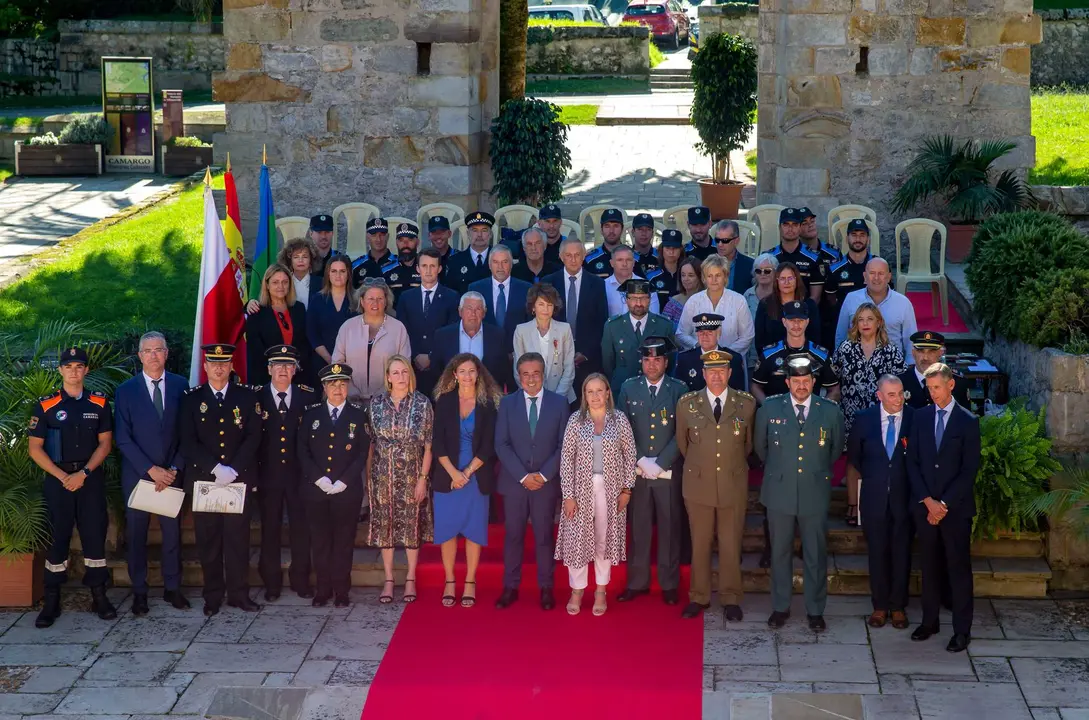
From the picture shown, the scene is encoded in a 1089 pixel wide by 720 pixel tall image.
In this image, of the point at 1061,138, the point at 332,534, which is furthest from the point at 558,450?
the point at 1061,138

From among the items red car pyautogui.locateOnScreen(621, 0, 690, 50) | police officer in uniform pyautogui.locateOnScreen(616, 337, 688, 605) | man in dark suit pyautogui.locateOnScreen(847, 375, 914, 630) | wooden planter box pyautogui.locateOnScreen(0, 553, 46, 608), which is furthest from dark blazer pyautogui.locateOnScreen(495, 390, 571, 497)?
red car pyautogui.locateOnScreen(621, 0, 690, 50)

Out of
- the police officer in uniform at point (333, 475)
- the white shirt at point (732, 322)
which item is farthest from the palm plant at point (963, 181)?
the police officer in uniform at point (333, 475)

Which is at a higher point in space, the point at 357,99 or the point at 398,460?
the point at 357,99

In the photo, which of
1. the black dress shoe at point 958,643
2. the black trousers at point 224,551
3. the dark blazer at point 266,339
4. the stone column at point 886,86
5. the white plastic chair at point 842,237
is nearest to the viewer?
the black dress shoe at point 958,643

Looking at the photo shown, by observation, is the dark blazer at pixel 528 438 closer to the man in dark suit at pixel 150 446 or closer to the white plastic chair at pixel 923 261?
the man in dark suit at pixel 150 446

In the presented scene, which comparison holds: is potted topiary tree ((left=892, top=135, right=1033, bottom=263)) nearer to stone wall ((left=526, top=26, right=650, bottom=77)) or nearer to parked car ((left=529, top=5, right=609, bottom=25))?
stone wall ((left=526, top=26, right=650, bottom=77))

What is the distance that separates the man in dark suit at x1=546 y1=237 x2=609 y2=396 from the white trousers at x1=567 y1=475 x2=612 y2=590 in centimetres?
150

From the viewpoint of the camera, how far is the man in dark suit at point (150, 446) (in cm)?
866

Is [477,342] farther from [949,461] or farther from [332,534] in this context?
[949,461]

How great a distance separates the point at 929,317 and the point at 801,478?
4.27 m

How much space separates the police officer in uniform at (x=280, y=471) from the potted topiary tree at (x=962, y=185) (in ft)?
21.9

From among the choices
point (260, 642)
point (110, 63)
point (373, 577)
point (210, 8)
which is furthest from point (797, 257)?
point (210, 8)

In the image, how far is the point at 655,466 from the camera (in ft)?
28.1

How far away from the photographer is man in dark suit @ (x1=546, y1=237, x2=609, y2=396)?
9875 mm
